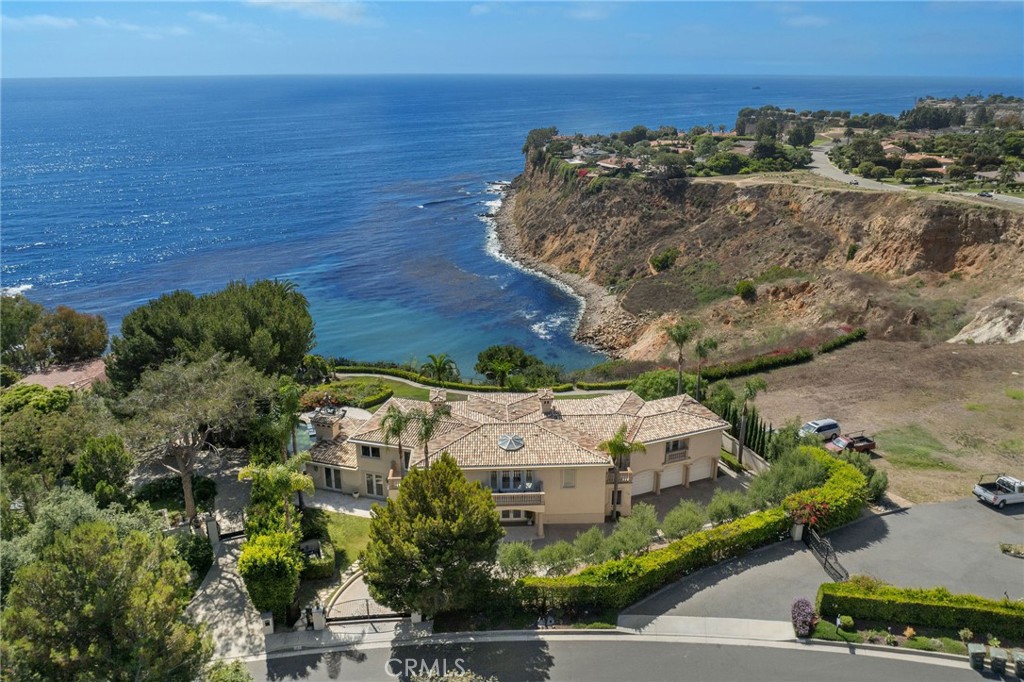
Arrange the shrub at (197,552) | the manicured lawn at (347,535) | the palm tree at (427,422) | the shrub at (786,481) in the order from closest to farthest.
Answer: the shrub at (197,552) < the palm tree at (427,422) < the manicured lawn at (347,535) < the shrub at (786,481)

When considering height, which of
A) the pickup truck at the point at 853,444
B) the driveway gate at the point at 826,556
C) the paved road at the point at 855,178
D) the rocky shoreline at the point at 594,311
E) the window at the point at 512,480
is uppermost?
the paved road at the point at 855,178

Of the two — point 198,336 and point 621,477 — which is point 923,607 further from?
point 198,336

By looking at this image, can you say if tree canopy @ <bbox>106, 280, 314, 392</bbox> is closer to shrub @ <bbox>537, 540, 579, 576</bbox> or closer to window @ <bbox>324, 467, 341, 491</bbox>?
window @ <bbox>324, 467, 341, 491</bbox>

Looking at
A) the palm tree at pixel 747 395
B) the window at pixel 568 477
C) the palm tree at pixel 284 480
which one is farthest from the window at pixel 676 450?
the palm tree at pixel 284 480

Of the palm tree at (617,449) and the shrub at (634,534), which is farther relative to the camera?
the palm tree at (617,449)

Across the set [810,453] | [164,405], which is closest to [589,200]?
[810,453]

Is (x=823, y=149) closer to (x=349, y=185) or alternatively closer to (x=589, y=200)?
(x=589, y=200)

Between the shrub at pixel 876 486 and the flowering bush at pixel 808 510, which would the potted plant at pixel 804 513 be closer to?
the flowering bush at pixel 808 510

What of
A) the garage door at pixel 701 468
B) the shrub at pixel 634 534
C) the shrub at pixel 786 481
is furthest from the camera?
the garage door at pixel 701 468
